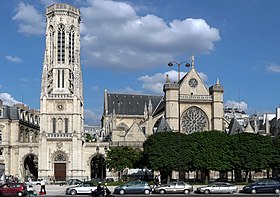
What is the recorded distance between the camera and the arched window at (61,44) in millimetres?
78938

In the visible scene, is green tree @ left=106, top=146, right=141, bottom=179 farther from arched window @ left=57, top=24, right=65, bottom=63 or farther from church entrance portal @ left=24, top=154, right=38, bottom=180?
arched window @ left=57, top=24, right=65, bottom=63

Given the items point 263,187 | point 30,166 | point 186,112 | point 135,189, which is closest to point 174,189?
point 135,189

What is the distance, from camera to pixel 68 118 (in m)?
76.2

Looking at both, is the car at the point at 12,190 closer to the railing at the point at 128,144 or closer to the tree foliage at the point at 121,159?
the tree foliage at the point at 121,159

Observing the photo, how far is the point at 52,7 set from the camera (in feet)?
264

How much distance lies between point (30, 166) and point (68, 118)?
47.6 feet

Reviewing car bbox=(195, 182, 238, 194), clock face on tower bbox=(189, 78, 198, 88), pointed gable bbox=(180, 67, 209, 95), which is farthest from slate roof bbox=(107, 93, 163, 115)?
car bbox=(195, 182, 238, 194)

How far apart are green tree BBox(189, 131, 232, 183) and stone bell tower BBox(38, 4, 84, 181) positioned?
22585 mm

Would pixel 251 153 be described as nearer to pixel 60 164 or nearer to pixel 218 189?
pixel 218 189

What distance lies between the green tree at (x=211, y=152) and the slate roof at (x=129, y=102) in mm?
33779

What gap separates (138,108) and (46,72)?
25058 millimetres

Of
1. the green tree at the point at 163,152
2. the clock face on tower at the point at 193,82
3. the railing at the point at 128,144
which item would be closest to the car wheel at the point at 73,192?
the green tree at the point at 163,152

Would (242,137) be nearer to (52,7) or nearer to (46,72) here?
(46,72)

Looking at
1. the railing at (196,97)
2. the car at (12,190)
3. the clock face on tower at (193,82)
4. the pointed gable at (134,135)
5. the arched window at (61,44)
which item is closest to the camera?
the car at (12,190)
